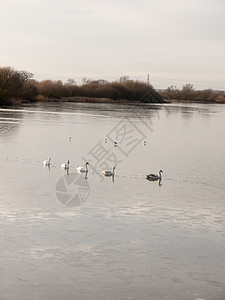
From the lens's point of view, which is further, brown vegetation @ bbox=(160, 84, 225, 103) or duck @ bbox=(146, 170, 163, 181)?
brown vegetation @ bbox=(160, 84, 225, 103)

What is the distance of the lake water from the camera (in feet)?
30.3

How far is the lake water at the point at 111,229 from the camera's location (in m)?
9.23

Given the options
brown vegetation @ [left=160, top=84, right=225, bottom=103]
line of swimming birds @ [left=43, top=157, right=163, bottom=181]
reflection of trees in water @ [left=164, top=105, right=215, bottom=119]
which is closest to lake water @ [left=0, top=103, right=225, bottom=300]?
line of swimming birds @ [left=43, top=157, right=163, bottom=181]

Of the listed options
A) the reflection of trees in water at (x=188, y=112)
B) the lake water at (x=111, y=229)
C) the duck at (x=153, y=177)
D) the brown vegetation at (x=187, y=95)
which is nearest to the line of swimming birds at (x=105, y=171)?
the duck at (x=153, y=177)

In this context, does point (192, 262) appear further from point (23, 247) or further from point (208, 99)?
point (208, 99)

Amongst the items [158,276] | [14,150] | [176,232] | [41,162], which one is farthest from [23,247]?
[14,150]

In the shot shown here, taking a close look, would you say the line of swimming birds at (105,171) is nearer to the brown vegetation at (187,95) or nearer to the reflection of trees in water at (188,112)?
the reflection of trees in water at (188,112)

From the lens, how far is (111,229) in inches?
487

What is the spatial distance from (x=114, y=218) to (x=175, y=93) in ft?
465

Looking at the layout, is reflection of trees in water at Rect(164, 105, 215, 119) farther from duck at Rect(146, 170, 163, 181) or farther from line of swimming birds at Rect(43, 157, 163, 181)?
duck at Rect(146, 170, 163, 181)

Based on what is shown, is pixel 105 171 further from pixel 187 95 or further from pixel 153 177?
pixel 187 95

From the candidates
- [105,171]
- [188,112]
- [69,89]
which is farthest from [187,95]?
[105,171]

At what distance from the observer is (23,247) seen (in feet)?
35.8

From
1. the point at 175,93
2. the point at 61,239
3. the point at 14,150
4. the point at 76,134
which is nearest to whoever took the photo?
the point at 61,239
